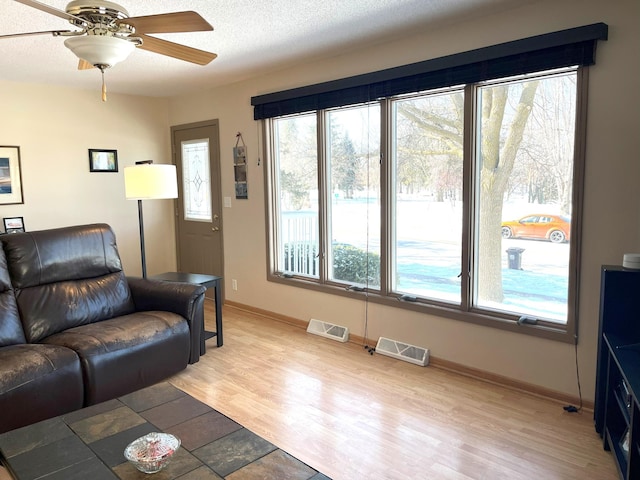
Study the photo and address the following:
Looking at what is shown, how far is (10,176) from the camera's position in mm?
4582

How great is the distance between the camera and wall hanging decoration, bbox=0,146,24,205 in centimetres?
454

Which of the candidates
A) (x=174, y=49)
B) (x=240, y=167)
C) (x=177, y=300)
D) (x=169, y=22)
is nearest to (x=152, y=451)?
(x=169, y=22)

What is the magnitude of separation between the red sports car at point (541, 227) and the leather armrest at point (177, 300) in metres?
2.18

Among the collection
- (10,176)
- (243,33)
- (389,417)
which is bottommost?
(389,417)

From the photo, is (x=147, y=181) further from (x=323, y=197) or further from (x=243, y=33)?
(x=323, y=197)

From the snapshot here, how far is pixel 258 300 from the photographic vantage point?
4832 millimetres

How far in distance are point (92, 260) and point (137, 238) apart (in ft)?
7.34

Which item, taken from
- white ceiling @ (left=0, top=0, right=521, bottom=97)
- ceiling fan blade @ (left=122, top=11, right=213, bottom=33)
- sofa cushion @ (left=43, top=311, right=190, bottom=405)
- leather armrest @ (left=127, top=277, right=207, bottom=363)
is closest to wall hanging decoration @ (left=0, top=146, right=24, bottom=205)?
white ceiling @ (left=0, top=0, right=521, bottom=97)

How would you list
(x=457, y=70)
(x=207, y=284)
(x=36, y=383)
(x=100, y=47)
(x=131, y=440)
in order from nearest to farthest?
(x=131, y=440) < (x=100, y=47) < (x=36, y=383) < (x=457, y=70) < (x=207, y=284)

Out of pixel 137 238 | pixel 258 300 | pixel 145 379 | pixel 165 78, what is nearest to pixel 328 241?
pixel 258 300

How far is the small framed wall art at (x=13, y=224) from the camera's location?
4.51 metres

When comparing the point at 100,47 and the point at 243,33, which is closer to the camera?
the point at 100,47

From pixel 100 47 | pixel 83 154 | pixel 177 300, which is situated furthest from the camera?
pixel 83 154

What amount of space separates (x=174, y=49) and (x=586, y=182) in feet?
7.66
